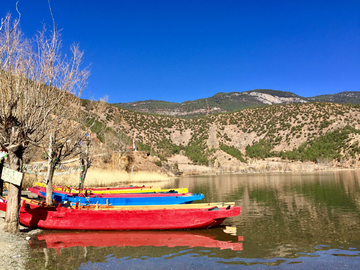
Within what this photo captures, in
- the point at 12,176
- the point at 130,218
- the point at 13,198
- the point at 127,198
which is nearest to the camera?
the point at 12,176

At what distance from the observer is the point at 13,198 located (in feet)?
33.3

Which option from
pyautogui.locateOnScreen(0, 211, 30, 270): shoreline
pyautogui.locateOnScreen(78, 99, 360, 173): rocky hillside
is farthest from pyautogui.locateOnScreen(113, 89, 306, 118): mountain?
pyautogui.locateOnScreen(0, 211, 30, 270): shoreline

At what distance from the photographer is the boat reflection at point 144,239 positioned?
995 cm

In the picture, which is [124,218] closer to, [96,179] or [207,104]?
[96,179]

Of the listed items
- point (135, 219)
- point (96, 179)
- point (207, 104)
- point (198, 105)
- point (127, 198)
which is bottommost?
point (135, 219)

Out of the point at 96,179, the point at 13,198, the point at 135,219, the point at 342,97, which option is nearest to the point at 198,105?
the point at 342,97

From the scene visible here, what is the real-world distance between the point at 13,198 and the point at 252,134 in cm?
8569

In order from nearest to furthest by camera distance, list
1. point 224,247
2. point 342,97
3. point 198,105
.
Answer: point 224,247
point 198,105
point 342,97

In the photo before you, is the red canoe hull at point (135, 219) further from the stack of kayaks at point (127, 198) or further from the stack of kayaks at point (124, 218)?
the stack of kayaks at point (127, 198)

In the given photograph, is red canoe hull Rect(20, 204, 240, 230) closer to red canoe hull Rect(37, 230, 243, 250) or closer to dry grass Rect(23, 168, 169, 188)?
red canoe hull Rect(37, 230, 243, 250)

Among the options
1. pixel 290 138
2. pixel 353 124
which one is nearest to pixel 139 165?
pixel 290 138

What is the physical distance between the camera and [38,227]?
39.5 feet

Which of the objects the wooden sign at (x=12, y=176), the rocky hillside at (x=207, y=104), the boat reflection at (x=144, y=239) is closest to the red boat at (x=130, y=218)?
the boat reflection at (x=144, y=239)

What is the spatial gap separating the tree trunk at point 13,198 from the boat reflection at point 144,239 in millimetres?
1078
